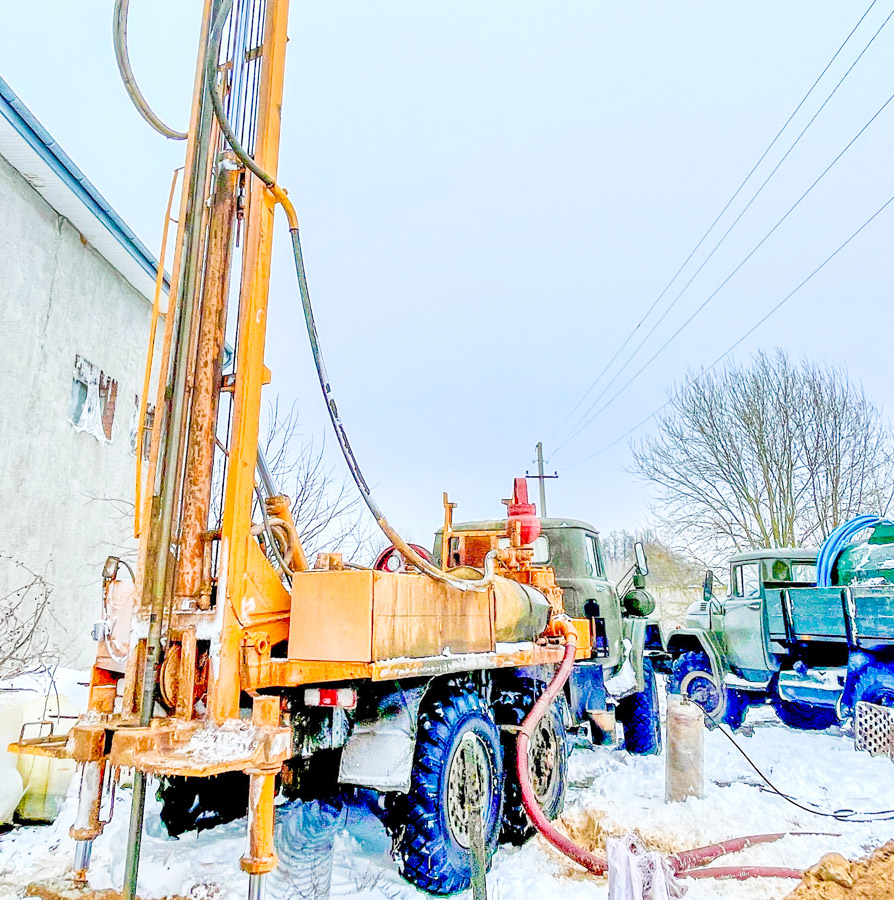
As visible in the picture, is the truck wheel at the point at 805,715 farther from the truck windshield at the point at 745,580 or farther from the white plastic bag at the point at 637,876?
the white plastic bag at the point at 637,876

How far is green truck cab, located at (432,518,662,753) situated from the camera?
7777mm

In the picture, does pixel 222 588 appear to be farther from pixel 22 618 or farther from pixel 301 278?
pixel 22 618

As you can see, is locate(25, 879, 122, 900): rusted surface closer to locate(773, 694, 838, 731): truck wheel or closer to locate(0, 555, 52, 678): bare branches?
locate(0, 555, 52, 678): bare branches

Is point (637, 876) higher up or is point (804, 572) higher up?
point (804, 572)

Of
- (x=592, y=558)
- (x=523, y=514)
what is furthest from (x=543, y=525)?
(x=523, y=514)

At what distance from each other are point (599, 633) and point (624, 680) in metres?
0.74

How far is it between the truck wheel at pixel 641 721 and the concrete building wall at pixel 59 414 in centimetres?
703

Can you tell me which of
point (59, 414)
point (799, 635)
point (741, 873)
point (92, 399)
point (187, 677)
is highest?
point (92, 399)

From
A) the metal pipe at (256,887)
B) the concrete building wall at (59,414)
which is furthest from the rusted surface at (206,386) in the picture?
the concrete building wall at (59,414)

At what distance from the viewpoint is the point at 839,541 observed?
860 cm

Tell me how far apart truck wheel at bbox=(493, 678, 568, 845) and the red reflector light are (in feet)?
6.35

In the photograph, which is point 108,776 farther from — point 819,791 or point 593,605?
point 819,791

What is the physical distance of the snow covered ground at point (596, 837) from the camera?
4105 mm

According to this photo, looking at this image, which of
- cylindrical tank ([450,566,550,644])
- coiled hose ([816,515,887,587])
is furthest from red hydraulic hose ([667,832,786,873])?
coiled hose ([816,515,887,587])
